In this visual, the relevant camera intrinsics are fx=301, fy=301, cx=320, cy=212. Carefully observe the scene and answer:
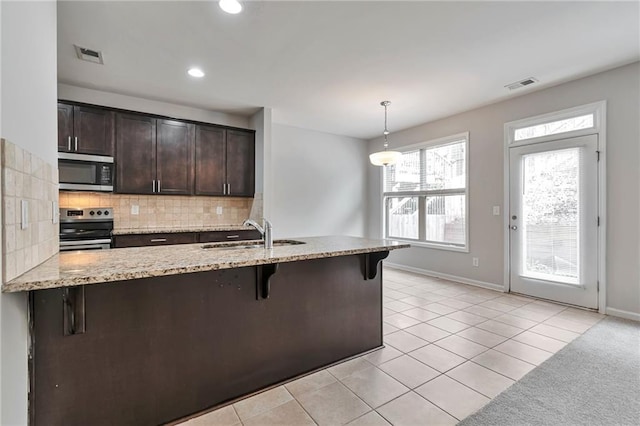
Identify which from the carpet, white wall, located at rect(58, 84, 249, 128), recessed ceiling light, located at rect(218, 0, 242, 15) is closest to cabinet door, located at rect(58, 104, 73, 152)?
white wall, located at rect(58, 84, 249, 128)

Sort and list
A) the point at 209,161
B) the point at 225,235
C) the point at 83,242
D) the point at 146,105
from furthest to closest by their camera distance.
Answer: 1. the point at 209,161
2. the point at 225,235
3. the point at 146,105
4. the point at 83,242

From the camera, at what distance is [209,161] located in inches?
169

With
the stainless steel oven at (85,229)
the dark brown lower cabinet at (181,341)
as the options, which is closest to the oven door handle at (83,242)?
the stainless steel oven at (85,229)

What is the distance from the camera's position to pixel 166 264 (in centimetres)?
142

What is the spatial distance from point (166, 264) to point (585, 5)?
3304mm

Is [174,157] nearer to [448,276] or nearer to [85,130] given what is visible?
[85,130]

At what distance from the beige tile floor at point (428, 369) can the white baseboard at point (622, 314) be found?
161 millimetres

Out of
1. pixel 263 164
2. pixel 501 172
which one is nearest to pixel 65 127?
pixel 263 164

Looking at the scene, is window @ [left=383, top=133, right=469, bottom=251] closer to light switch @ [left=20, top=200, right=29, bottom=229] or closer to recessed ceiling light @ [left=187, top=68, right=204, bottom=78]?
recessed ceiling light @ [left=187, top=68, right=204, bottom=78]

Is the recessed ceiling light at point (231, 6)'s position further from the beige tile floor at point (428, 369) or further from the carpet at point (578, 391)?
the carpet at point (578, 391)

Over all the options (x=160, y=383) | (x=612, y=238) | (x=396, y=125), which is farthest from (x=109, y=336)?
(x=396, y=125)

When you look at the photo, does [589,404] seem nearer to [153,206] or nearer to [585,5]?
[585,5]

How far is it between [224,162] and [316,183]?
188 centimetres

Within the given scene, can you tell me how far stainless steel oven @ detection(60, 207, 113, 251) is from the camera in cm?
322
